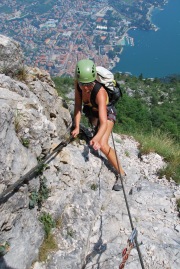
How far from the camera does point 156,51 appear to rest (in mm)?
123188

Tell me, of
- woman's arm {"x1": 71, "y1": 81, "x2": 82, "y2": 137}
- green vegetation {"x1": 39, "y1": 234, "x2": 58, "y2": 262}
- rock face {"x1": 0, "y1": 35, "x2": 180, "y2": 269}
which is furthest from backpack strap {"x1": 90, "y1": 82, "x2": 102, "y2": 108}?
green vegetation {"x1": 39, "y1": 234, "x2": 58, "y2": 262}

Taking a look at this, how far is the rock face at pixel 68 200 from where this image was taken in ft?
14.1

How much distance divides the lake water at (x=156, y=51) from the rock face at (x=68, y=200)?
330 feet

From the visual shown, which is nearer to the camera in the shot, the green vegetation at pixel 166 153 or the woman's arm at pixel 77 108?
the woman's arm at pixel 77 108

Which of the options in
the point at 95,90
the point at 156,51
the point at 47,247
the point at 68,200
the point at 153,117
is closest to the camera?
the point at 47,247

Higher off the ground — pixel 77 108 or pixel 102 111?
pixel 102 111

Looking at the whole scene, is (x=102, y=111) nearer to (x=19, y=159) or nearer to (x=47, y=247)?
(x=19, y=159)

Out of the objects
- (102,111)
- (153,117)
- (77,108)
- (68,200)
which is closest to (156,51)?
(153,117)

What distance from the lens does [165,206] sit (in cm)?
630

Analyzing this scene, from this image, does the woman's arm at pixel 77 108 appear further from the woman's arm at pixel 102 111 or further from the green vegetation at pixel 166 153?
the green vegetation at pixel 166 153

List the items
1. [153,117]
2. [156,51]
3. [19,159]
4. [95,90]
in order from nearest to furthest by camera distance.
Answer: [19,159], [95,90], [153,117], [156,51]

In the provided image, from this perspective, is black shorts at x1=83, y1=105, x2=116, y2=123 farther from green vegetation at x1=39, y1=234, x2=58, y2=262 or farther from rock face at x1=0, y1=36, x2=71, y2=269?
green vegetation at x1=39, y1=234, x2=58, y2=262

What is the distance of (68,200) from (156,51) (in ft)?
410

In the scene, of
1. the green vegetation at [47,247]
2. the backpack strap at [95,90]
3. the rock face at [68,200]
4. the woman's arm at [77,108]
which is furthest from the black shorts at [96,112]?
the green vegetation at [47,247]
